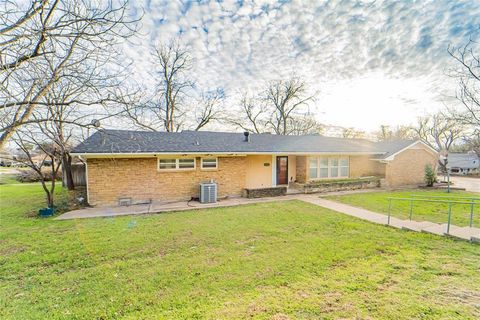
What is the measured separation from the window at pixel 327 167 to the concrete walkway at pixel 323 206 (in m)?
2.83

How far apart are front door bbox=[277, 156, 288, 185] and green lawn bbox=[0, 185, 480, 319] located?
24.2 ft

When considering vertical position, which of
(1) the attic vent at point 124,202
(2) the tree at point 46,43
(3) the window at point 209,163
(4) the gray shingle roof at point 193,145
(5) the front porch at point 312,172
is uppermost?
(2) the tree at point 46,43

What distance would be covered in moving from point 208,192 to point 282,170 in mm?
6034

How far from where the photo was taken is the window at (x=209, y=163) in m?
11.7

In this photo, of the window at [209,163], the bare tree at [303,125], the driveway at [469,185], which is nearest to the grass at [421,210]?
the window at [209,163]

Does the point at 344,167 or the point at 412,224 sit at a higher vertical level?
the point at 344,167

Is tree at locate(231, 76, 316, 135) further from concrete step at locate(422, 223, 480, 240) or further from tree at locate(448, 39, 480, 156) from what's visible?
concrete step at locate(422, 223, 480, 240)

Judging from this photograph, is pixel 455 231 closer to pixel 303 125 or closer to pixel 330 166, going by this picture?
pixel 330 166

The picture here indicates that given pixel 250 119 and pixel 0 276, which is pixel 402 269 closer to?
pixel 0 276

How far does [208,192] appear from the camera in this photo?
35.3ft

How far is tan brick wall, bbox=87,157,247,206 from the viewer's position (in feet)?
32.7

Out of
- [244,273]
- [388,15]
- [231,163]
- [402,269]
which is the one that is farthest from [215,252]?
[388,15]

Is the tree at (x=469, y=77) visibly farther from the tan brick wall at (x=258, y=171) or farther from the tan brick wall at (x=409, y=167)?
the tan brick wall at (x=258, y=171)

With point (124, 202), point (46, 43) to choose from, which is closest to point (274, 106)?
point (124, 202)
